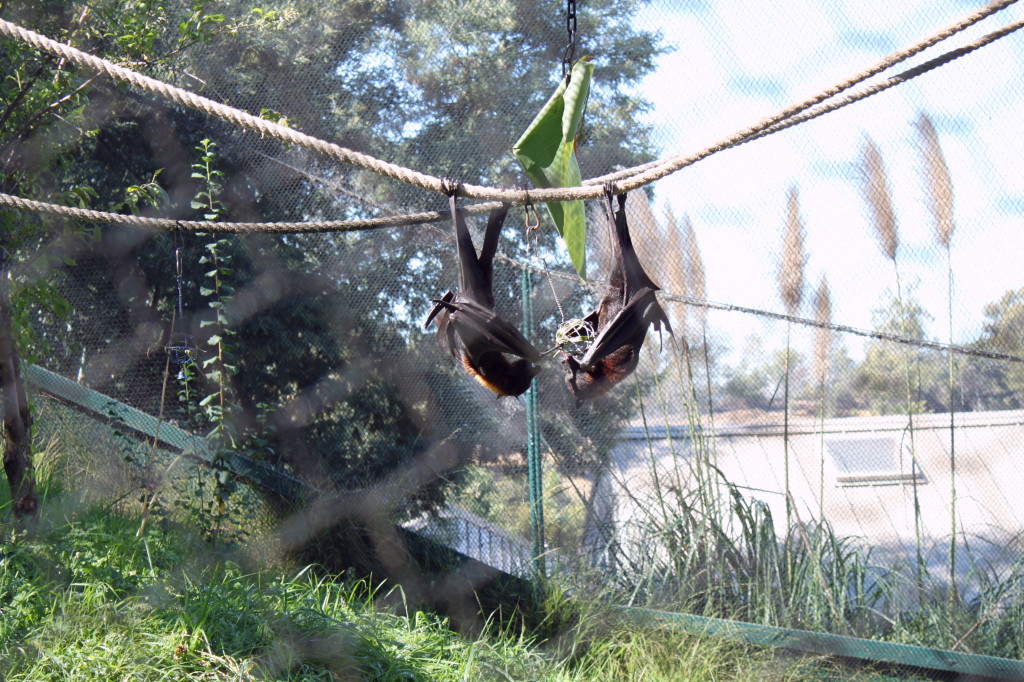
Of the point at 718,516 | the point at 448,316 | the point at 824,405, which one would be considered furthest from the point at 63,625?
the point at 824,405

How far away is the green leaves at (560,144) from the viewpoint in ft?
5.20

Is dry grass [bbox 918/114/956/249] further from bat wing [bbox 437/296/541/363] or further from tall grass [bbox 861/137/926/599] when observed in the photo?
bat wing [bbox 437/296/541/363]

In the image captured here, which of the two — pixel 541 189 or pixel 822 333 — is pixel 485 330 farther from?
pixel 822 333

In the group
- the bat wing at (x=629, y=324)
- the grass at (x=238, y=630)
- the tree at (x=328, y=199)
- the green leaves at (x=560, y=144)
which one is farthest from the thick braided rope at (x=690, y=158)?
the tree at (x=328, y=199)

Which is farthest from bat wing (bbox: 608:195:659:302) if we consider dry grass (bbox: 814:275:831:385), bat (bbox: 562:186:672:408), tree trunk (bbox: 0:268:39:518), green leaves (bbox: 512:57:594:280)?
tree trunk (bbox: 0:268:39:518)

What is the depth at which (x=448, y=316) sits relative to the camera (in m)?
2.29

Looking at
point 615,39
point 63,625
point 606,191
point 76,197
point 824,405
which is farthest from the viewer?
point 615,39

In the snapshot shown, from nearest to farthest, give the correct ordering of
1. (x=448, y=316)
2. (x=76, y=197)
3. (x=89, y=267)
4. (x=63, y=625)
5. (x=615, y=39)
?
(x=448, y=316) < (x=63, y=625) < (x=76, y=197) < (x=615, y=39) < (x=89, y=267)

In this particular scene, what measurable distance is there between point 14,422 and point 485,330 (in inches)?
91.7

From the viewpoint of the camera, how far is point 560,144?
170 centimetres

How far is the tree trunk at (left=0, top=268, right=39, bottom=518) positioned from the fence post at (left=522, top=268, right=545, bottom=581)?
2.41m

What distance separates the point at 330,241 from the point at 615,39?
2067 mm

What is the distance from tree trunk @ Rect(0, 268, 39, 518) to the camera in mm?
2980

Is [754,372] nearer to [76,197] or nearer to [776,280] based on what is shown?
[776,280]
